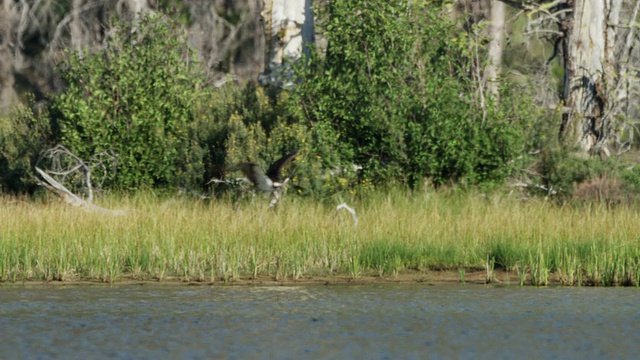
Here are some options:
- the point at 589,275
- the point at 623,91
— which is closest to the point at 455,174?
the point at 623,91

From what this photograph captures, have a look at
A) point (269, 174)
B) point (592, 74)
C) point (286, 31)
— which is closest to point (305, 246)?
point (269, 174)

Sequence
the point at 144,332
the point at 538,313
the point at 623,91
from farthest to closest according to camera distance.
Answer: the point at 623,91 → the point at 538,313 → the point at 144,332

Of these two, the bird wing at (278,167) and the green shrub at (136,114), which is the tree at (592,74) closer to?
the bird wing at (278,167)

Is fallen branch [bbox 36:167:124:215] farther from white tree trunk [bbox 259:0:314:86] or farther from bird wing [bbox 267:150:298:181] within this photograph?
→ white tree trunk [bbox 259:0:314:86]

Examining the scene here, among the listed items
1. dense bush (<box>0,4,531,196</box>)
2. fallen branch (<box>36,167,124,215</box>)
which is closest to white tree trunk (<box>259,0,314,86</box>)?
dense bush (<box>0,4,531,196</box>)

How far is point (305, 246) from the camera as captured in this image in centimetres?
1219

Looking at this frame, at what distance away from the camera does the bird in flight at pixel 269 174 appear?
14.9m

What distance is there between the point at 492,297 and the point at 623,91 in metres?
10.1

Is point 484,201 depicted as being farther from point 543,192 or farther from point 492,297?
point 492,297

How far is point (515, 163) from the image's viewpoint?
1731 cm

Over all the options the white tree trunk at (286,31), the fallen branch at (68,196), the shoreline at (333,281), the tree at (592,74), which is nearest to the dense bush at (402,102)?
the white tree trunk at (286,31)

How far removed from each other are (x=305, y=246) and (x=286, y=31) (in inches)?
315

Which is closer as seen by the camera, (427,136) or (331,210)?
(331,210)

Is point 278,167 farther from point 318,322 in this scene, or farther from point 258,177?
point 318,322
